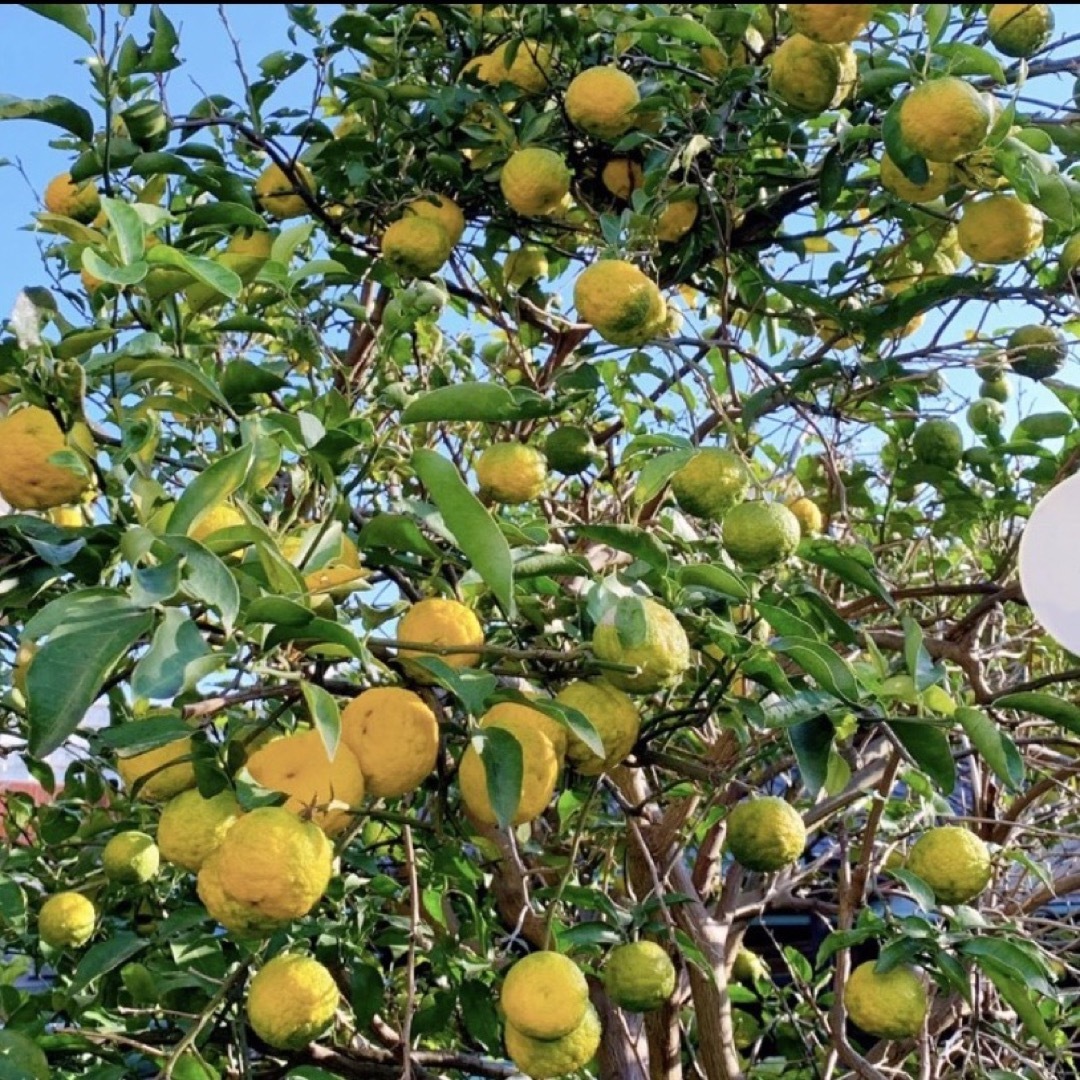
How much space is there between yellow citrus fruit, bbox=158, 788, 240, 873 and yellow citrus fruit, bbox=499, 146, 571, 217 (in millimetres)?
1118

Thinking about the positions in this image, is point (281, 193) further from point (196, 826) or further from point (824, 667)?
point (824, 667)

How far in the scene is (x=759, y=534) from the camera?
4.42 feet

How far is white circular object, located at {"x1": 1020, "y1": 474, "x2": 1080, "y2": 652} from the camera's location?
3.55 ft

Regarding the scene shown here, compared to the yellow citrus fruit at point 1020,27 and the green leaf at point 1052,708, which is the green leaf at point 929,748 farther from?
the yellow citrus fruit at point 1020,27

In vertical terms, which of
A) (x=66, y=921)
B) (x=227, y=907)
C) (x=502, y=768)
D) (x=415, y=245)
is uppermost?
(x=415, y=245)

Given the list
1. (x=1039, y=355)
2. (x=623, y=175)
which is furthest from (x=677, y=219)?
(x=1039, y=355)

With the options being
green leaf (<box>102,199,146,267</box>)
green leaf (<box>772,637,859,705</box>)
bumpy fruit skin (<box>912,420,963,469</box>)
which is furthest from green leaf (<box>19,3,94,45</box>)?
bumpy fruit skin (<box>912,420,963,469</box>)

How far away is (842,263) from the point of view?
2096 mm

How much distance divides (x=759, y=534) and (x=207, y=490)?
0.64 metres

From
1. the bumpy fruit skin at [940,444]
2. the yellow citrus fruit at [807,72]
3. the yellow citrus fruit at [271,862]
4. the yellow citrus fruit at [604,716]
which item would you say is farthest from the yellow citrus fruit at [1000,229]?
the yellow citrus fruit at [271,862]

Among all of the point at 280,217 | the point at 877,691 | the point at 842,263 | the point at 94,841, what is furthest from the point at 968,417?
the point at 94,841

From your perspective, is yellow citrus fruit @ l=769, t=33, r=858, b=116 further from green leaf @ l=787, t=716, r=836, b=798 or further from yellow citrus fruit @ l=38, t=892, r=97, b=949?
yellow citrus fruit @ l=38, t=892, r=97, b=949

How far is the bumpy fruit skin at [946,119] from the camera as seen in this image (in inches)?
55.0

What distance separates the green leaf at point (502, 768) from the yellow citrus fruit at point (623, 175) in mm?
1261
